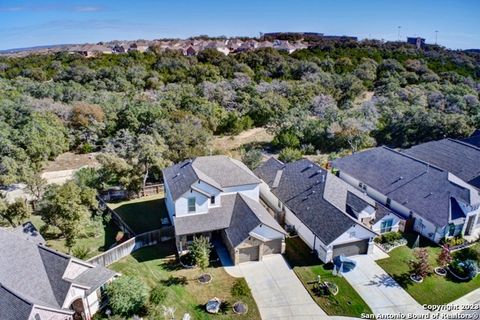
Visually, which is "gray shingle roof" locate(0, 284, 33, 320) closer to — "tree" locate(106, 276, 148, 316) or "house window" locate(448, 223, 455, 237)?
"tree" locate(106, 276, 148, 316)

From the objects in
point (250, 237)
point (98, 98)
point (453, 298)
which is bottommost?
point (453, 298)

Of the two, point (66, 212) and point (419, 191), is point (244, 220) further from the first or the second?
point (419, 191)

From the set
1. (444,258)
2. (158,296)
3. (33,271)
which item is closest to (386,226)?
(444,258)

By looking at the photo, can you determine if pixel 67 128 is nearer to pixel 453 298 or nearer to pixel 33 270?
pixel 33 270

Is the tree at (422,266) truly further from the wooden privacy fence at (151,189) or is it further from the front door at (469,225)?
the wooden privacy fence at (151,189)

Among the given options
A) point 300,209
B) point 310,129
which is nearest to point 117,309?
point 300,209

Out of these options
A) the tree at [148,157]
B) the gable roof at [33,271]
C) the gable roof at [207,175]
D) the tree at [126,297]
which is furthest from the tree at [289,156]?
the gable roof at [33,271]
